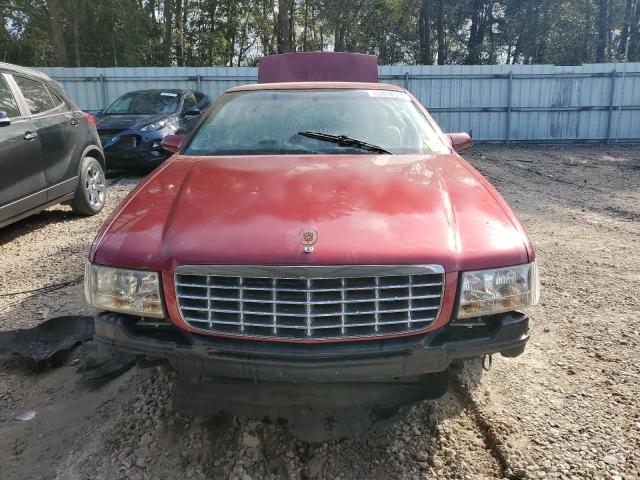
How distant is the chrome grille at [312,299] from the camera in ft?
6.47

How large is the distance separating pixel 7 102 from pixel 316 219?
4317 mm

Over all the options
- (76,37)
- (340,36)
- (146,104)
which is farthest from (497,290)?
(340,36)

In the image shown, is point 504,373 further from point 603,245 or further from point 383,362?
point 603,245

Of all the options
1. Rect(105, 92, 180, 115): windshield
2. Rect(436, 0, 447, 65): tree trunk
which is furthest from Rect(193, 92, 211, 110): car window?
Rect(436, 0, 447, 65): tree trunk

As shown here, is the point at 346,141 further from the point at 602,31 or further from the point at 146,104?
the point at 602,31

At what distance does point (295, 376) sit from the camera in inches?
78.1

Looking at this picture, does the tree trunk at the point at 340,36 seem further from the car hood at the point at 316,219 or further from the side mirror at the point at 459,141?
the car hood at the point at 316,219

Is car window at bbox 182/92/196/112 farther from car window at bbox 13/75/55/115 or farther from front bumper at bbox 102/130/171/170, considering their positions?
car window at bbox 13/75/55/115

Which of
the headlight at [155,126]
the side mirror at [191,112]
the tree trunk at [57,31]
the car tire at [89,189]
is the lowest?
the car tire at [89,189]

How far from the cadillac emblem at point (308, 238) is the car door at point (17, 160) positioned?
12.7ft

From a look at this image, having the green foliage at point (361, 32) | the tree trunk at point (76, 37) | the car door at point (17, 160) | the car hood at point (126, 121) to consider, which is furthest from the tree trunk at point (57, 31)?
the car door at point (17, 160)

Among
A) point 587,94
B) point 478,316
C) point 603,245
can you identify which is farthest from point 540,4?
point 478,316

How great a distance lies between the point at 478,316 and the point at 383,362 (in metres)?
0.45

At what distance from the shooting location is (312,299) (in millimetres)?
1982
